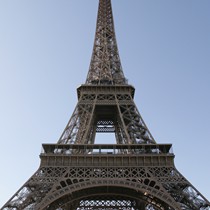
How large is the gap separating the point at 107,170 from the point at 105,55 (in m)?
14.9

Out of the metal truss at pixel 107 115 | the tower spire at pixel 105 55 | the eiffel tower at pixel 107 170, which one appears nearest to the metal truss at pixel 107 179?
the eiffel tower at pixel 107 170

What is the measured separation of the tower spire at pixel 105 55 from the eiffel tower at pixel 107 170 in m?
0.87

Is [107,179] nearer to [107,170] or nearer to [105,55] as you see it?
[107,170]

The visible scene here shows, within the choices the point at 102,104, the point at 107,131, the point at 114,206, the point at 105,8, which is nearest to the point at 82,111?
the point at 102,104

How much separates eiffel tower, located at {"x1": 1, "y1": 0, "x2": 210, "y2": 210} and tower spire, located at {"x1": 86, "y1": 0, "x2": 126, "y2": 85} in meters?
0.87

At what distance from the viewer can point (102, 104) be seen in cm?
2631

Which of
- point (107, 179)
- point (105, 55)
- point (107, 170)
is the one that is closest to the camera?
point (107, 179)

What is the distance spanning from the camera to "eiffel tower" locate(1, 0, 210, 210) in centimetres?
1866

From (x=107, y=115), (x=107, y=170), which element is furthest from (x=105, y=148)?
(x=107, y=115)

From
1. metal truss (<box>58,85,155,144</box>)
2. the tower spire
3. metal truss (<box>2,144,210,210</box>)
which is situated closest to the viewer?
metal truss (<box>2,144,210,210</box>)

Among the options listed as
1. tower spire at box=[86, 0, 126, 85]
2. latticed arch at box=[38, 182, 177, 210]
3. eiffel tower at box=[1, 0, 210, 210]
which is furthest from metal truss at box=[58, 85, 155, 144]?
latticed arch at box=[38, 182, 177, 210]

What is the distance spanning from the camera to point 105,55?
104 feet

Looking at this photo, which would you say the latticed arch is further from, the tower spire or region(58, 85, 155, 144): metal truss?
the tower spire

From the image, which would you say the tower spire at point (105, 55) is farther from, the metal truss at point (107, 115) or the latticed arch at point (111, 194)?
the latticed arch at point (111, 194)
